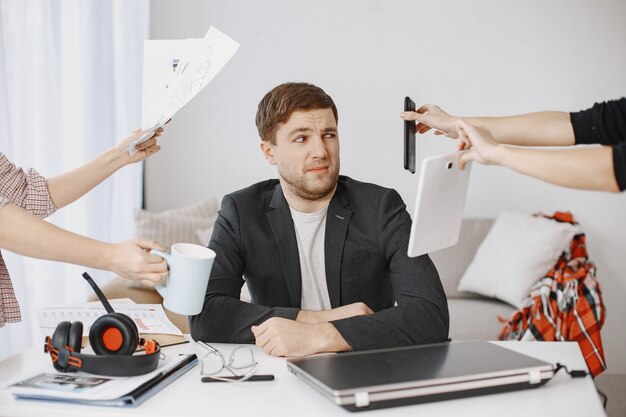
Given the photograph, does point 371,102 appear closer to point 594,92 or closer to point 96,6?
point 594,92

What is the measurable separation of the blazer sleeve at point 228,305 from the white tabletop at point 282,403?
0.30 meters

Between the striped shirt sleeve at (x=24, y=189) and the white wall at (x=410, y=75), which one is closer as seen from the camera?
the striped shirt sleeve at (x=24, y=189)

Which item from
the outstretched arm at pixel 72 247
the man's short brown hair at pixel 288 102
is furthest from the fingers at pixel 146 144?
the outstretched arm at pixel 72 247

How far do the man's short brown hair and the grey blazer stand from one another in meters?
0.21

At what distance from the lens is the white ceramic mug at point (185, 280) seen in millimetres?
1375

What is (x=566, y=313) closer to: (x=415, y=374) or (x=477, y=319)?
(x=477, y=319)

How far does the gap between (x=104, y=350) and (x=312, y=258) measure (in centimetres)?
80

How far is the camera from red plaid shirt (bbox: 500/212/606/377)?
10.1 ft

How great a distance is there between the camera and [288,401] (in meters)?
1.25

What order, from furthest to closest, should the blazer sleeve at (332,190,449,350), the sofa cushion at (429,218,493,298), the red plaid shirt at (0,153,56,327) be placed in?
the sofa cushion at (429,218,493,298)
the blazer sleeve at (332,190,449,350)
the red plaid shirt at (0,153,56,327)

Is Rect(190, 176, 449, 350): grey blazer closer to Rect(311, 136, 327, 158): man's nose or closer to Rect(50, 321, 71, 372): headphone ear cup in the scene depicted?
Rect(311, 136, 327, 158): man's nose

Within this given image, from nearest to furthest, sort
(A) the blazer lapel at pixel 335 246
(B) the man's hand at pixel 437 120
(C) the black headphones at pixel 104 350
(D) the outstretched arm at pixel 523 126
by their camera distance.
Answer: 1. (C) the black headphones at pixel 104 350
2. (D) the outstretched arm at pixel 523 126
3. (B) the man's hand at pixel 437 120
4. (A) the blazer lapel at pixel 335 246

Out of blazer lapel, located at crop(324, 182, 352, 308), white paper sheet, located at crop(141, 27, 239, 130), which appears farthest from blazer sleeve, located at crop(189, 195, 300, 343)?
white paper sheet, located at crop(141, 27, 239, 130)

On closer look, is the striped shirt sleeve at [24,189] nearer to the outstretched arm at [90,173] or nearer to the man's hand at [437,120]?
the outstretched arm at [90,173]
